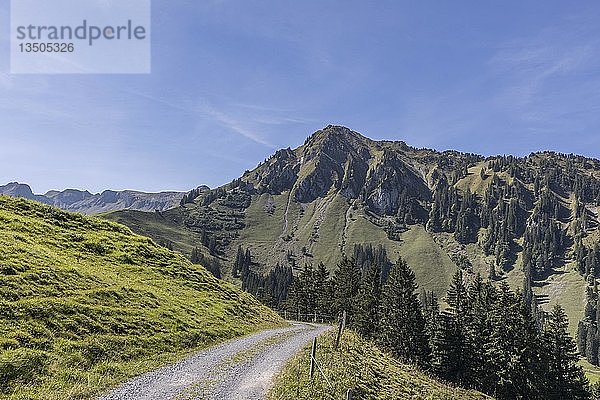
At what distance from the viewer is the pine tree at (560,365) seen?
68.8 metres

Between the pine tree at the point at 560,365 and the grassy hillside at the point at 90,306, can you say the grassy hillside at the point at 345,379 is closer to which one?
the grassy hillside at the point at 90,306

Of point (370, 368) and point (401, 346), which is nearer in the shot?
point (370, 368)

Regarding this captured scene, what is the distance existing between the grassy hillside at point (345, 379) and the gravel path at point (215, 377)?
4.11 ft

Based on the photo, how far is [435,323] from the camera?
76188 mm

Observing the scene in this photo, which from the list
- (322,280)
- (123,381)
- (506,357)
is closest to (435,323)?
(506,357)

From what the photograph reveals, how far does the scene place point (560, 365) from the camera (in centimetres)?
7156

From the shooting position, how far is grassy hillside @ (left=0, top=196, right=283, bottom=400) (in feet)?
66.8

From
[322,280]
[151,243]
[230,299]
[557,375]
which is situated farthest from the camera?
[322,280]

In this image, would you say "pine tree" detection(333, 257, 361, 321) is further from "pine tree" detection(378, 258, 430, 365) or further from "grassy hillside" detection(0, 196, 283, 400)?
"grassy hillside" detection(0, 196, 283, 400)

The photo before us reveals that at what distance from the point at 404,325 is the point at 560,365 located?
28828mm

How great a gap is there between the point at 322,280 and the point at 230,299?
50.3 metres

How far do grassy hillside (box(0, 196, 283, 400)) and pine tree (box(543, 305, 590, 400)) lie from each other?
50463mm

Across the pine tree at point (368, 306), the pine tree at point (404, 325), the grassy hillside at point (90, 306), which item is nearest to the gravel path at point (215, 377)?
the grassy hillside at point (90, 306)

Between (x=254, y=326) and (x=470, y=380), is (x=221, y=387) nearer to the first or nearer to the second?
(x=254, y=326)
